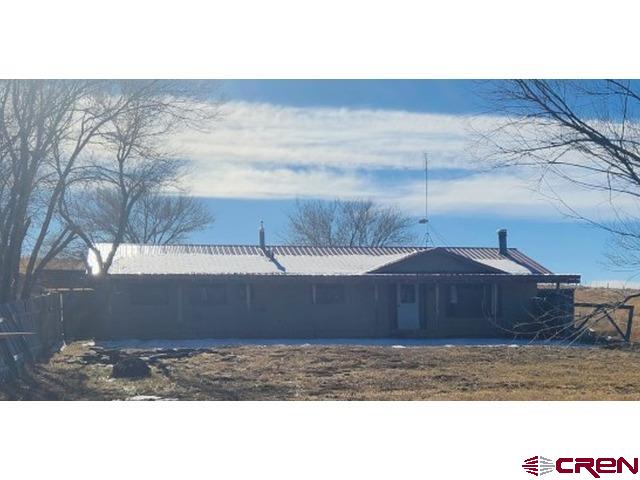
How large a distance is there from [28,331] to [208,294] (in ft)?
28.8

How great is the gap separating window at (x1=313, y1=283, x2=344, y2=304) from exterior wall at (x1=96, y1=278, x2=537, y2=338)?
6.2 inches

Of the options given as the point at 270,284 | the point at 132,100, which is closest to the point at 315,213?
the point at 270,284

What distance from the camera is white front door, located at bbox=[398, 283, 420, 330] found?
2466 centimetres

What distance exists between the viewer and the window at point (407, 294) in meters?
24.8

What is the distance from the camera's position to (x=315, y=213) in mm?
29328

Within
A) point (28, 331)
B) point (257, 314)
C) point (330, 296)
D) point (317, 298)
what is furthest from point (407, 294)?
point (28, 331)

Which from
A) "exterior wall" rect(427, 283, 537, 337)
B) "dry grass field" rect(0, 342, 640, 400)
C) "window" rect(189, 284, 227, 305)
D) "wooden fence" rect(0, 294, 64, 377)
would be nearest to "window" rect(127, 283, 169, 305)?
"window" rect(189, 284, 227, 305)

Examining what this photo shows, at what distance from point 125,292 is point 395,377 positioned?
1219 centimetres

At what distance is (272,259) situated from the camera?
26.7 m

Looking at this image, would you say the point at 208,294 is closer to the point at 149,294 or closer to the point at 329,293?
the point at 149,294

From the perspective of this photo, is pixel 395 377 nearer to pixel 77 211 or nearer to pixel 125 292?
pixel 125 292

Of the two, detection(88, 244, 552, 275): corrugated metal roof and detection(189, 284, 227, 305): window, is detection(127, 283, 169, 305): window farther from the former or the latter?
detection(189, 284, 227, 305): window
